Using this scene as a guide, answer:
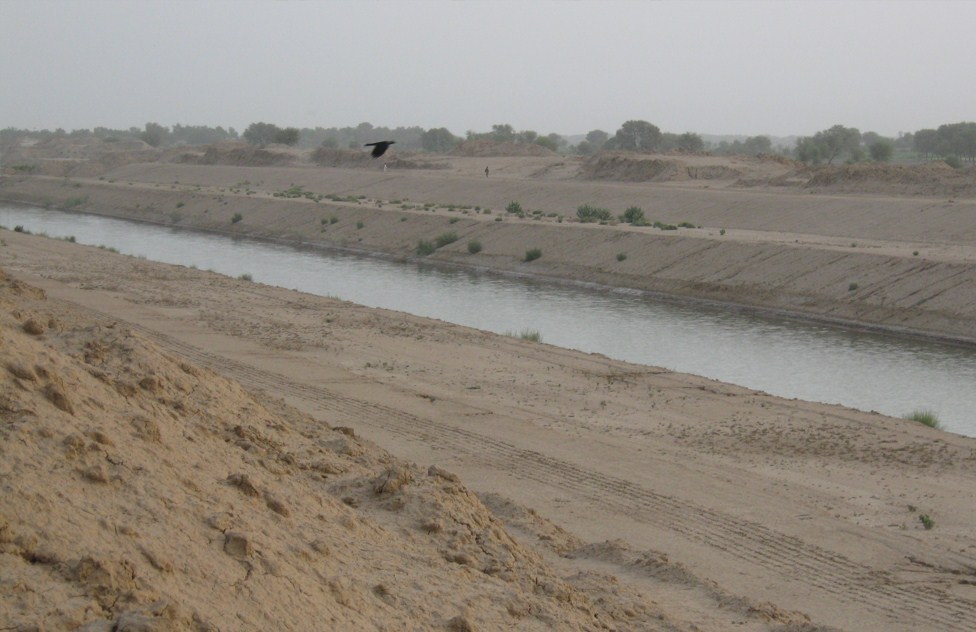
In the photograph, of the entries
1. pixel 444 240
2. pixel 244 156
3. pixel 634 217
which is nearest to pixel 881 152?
pixel 634 217

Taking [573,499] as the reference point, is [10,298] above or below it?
above

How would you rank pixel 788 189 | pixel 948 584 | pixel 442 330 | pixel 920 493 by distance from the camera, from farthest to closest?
1. pixel 788 189
2. pixel 442 330
3. pixel 920 493
4. pixel 948 584

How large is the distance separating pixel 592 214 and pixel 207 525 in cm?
4213

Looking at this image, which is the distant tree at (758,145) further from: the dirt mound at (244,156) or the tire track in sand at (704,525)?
the tire track in sand at (704,525)

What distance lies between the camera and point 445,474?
8.98m

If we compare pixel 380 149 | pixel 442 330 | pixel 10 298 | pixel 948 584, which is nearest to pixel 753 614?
pixel 948 584

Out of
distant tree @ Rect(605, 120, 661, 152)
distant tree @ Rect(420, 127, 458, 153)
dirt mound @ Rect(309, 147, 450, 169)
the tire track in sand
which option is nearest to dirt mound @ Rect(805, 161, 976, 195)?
dirt mound @ Rect(309, 147, 450, 169)

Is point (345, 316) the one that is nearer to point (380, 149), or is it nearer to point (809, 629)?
point (380, 149)

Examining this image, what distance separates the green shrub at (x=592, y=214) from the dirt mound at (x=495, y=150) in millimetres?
36399

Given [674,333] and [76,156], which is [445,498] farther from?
[76,156]

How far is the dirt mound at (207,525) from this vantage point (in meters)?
5.22

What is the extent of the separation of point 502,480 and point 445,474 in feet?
9.68

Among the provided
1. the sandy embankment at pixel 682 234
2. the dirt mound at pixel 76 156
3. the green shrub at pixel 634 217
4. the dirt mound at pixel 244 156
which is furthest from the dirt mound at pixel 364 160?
the green shrub at pixel 634 217

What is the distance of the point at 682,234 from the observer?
38438mm
